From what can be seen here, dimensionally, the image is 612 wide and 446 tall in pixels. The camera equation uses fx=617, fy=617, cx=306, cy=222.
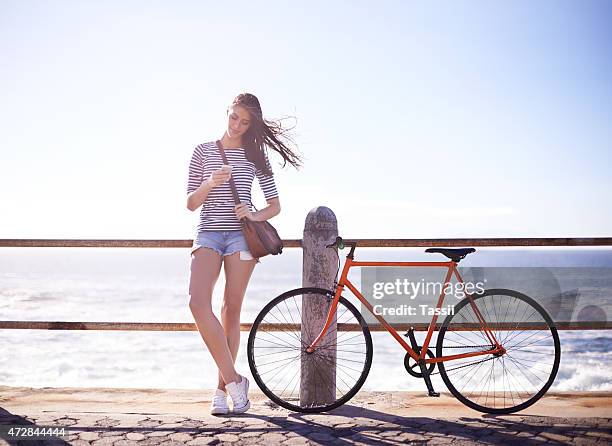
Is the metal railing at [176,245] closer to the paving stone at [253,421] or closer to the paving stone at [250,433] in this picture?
the paving stone at [253,421]

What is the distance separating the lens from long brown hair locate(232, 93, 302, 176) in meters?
4.81

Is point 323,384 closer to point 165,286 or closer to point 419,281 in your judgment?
point 419,281

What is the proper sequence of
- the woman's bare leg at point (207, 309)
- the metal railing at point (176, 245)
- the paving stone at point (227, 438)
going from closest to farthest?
1. the paving stone at point (227, 438)
2. the woman's bare leg at point (207, 309)
3. the metal railing at point (176, 245)

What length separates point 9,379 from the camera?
624 inches

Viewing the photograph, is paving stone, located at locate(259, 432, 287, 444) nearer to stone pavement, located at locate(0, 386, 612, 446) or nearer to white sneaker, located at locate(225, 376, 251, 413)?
stone pavement, located at locate(0, 386, 612, 446)

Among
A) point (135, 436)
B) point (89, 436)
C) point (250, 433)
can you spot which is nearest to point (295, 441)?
point (250, 433)

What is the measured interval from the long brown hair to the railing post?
0.60 m

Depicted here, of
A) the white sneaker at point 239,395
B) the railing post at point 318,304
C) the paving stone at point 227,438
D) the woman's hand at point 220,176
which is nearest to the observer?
the paving stone at point 227,438

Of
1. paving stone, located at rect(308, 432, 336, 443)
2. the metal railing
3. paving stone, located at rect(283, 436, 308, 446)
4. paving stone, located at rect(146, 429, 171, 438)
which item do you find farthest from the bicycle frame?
paving stone, located at rect(146, 429, 171, 438)

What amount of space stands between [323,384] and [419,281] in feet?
3.85

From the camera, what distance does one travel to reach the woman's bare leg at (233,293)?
15.5ft

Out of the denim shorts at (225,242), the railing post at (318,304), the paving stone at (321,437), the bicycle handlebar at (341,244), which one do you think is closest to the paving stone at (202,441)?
the paving stone at (321,437)

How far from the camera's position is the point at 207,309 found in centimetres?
457

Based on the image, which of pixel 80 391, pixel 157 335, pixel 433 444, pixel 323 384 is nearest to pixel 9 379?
pixel 157 335
